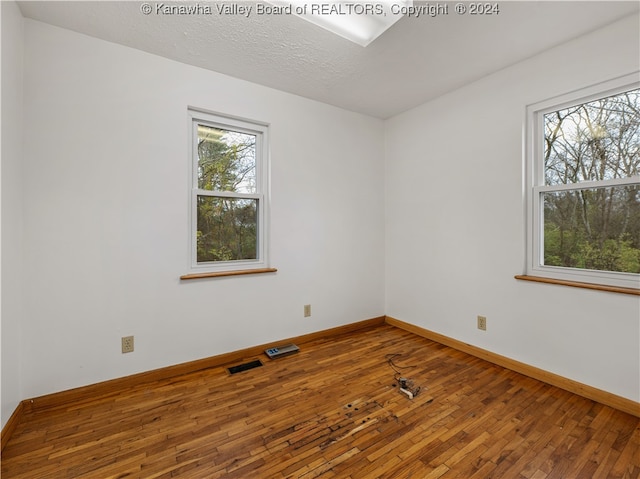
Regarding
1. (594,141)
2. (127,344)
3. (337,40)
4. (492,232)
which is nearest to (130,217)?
(127,344)

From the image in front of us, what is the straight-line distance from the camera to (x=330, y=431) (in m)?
1.69

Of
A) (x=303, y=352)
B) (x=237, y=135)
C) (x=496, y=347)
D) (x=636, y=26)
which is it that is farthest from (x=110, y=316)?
(x=636, y=26)

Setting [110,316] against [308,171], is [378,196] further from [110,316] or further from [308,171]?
[110,316]

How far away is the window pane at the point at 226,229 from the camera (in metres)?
2.58

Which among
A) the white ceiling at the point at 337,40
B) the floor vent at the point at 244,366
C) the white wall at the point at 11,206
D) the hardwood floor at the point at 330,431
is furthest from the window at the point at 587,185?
the white wall at the point at 11,206

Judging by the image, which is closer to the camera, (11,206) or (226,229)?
(11,206)

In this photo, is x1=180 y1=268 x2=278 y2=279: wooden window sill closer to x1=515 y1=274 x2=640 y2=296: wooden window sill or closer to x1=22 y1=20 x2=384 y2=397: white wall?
x1=22 y1=20 x2=384 y2=397: white wall

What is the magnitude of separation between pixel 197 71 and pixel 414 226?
258 centimetres

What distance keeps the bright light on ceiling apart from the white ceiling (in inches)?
2.2

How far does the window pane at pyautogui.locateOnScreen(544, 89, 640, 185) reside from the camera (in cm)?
196

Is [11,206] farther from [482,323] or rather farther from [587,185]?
[587,185]

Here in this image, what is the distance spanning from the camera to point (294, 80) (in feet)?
8.75

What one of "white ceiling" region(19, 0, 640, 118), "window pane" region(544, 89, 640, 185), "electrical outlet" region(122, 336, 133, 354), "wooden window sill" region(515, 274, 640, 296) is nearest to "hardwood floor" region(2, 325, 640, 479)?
"electrical outlet" region(122, 336, 133, 354)

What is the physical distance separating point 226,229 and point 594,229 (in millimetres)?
2890
